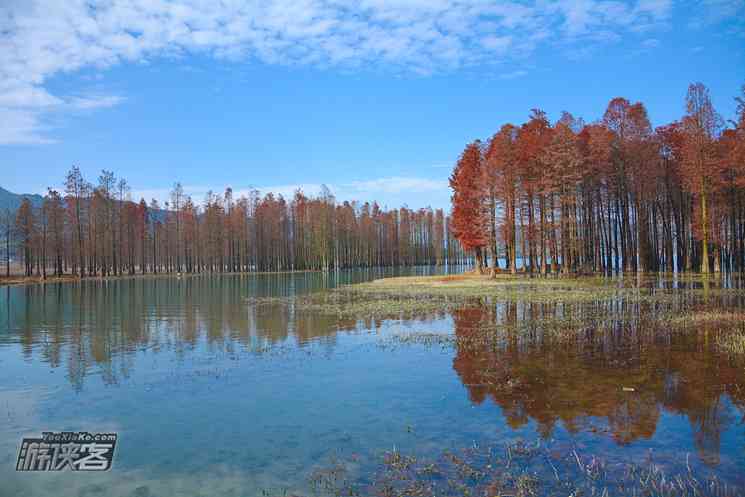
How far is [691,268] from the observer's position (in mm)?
53562

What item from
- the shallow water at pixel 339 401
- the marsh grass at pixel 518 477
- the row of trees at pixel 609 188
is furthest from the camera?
the row of trees at pixel 609 188

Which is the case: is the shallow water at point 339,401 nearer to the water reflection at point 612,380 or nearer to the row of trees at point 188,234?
the water reflection at point 612,380

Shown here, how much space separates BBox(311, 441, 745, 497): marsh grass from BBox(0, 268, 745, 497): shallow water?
0.29 m

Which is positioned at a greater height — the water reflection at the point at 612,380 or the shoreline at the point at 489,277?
the shoreline at the point at 489,277

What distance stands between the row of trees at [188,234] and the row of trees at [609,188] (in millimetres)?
60817

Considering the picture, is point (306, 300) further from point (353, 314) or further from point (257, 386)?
point (257, 386)

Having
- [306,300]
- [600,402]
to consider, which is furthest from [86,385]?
[306,300]

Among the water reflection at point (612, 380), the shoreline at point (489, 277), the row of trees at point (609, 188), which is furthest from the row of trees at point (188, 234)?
the water reflection at point (612, 380)

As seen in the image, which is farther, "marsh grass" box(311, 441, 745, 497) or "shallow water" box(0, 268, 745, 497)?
"shallow water" box(0, 268, 745, 497)

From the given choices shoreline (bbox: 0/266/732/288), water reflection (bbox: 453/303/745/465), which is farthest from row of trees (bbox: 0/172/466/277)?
water reflection (bbox: 453/303/745/465)

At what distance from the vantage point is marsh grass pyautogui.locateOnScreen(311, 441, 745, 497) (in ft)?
21.4

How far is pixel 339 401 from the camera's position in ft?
36.6

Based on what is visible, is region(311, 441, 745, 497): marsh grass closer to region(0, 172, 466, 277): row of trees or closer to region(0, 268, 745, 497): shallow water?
region(0, 268, 745, 497): shallow water

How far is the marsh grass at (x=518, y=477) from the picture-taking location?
21.4ft
